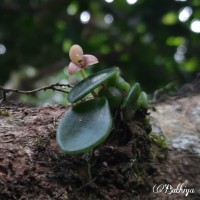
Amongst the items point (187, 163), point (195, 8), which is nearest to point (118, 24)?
point (195, 8)

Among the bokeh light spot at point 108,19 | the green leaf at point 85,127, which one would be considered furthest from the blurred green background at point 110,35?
the green leaf at point 85,127

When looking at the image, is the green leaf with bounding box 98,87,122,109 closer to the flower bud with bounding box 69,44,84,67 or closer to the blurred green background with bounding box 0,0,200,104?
the flower bud with bounding box 69,44,84,67

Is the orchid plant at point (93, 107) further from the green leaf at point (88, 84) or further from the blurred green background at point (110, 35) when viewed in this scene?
the blurred green background at point (110, 35)

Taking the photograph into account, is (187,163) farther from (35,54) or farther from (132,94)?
(35,54)

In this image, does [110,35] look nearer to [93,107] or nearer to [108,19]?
[108,19]

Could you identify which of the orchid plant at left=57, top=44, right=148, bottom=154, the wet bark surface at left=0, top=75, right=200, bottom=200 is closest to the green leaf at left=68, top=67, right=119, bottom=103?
the orchid plant at left=57, top=44, right=148, bottom=154

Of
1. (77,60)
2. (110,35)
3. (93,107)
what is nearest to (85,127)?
(93,107)

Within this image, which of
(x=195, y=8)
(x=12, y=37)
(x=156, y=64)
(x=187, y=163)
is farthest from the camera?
(x=156, y=64)
